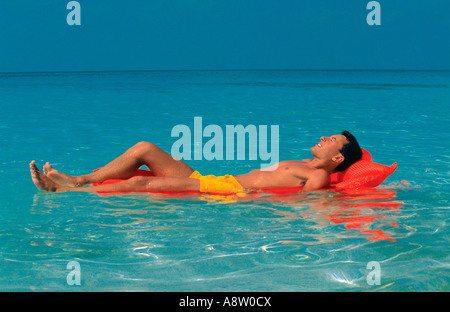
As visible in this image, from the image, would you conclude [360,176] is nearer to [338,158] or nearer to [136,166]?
[338,158]

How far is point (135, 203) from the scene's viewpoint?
4.41m

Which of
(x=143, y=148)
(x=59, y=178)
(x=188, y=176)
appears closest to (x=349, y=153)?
(x=188, y=176)

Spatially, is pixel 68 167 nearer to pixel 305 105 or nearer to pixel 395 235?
pixel 395 235

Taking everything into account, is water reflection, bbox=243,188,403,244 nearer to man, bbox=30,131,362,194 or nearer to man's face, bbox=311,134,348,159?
man, bbox=30,131,362,194

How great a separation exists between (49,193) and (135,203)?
0.85m

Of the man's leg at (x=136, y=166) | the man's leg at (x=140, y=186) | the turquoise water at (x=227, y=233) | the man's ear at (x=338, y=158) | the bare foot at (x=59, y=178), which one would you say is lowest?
the turquoise water at (x=227, y=233)

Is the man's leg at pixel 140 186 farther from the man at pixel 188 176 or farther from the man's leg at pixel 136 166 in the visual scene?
the man's leg at pixel 136 166

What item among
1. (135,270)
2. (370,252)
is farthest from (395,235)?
(135,270)

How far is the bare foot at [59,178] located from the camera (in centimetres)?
447

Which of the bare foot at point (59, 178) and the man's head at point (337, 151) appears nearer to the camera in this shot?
the bare foot at point (59, 178)

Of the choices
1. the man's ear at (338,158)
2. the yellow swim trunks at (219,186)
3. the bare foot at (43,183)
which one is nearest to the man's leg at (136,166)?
the bare foot at (43,183)

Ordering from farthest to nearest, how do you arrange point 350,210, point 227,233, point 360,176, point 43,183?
point 360,176 → point 43,183 → point 350,210 → point 227,233

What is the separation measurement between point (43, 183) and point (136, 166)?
783 millimetres

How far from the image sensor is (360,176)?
4789mm
